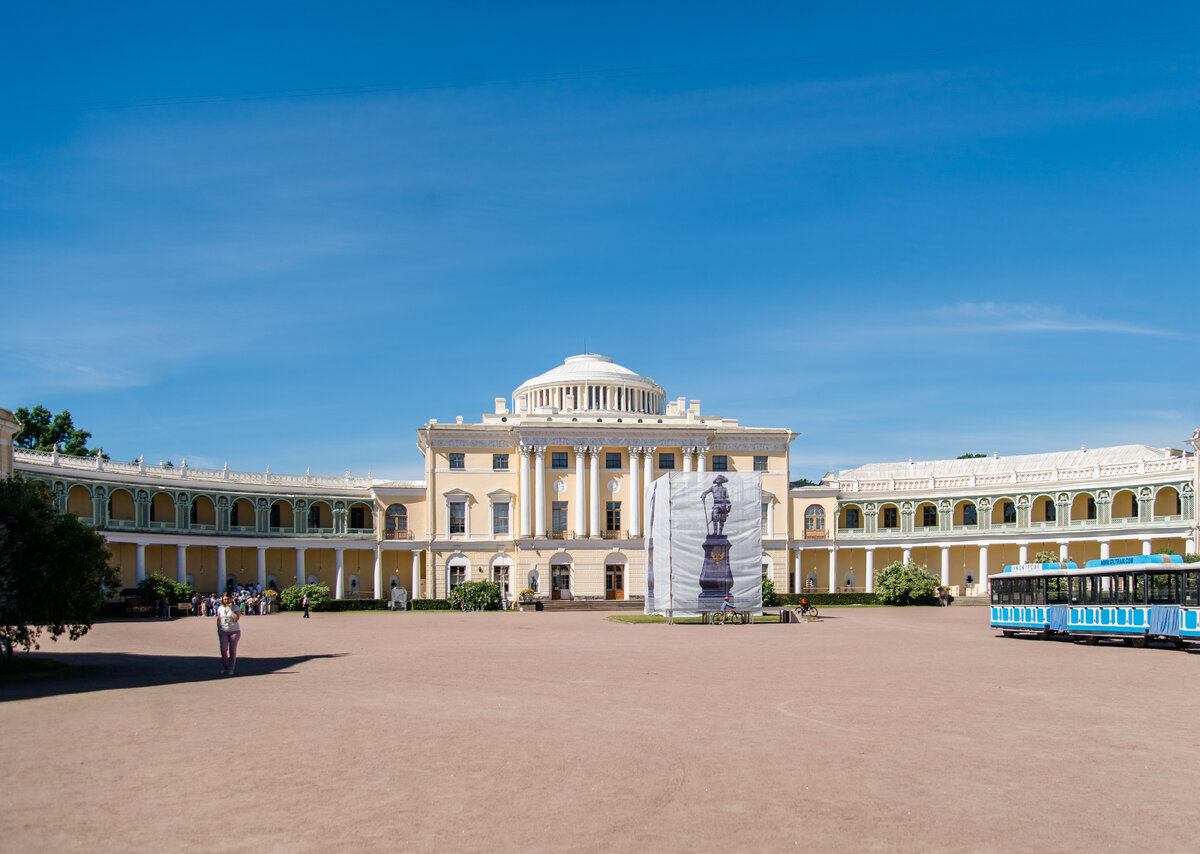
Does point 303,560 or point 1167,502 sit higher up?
point 1167,502

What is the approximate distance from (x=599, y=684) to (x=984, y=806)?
10829 millimetres

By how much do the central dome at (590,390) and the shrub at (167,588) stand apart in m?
28.0

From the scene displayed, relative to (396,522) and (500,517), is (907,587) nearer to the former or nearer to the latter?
(500,517)

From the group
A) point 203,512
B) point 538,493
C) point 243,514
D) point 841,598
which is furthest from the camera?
point 243,514

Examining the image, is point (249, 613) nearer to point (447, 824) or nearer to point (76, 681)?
point (76, 681)

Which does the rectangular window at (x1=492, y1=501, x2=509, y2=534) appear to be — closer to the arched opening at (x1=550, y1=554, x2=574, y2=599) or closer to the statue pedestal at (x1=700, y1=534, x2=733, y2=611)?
the arched opening at (x1=550, y1=554, x2=574, y2=599)

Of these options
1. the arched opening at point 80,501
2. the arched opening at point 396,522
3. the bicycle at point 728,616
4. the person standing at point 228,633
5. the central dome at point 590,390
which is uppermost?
the central dome at point 590,390

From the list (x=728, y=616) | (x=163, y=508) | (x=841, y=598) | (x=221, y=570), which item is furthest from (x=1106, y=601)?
(x=163, y=508)

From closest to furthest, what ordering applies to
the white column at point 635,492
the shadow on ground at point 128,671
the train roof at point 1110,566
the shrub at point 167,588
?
the shadow on ground at point 128,671 < the train roof at point 1110,566 < the shrub at point 167,588 < the white column at point 635,492

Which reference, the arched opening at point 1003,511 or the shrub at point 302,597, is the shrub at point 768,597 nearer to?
the arched opening at point 1003,511

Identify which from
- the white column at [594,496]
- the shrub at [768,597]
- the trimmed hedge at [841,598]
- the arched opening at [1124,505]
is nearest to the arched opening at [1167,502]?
the arched opening at [1124,505]

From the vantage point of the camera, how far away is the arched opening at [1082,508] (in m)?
72.2

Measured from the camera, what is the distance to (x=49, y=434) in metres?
80.1

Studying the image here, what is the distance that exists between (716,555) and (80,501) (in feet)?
137
